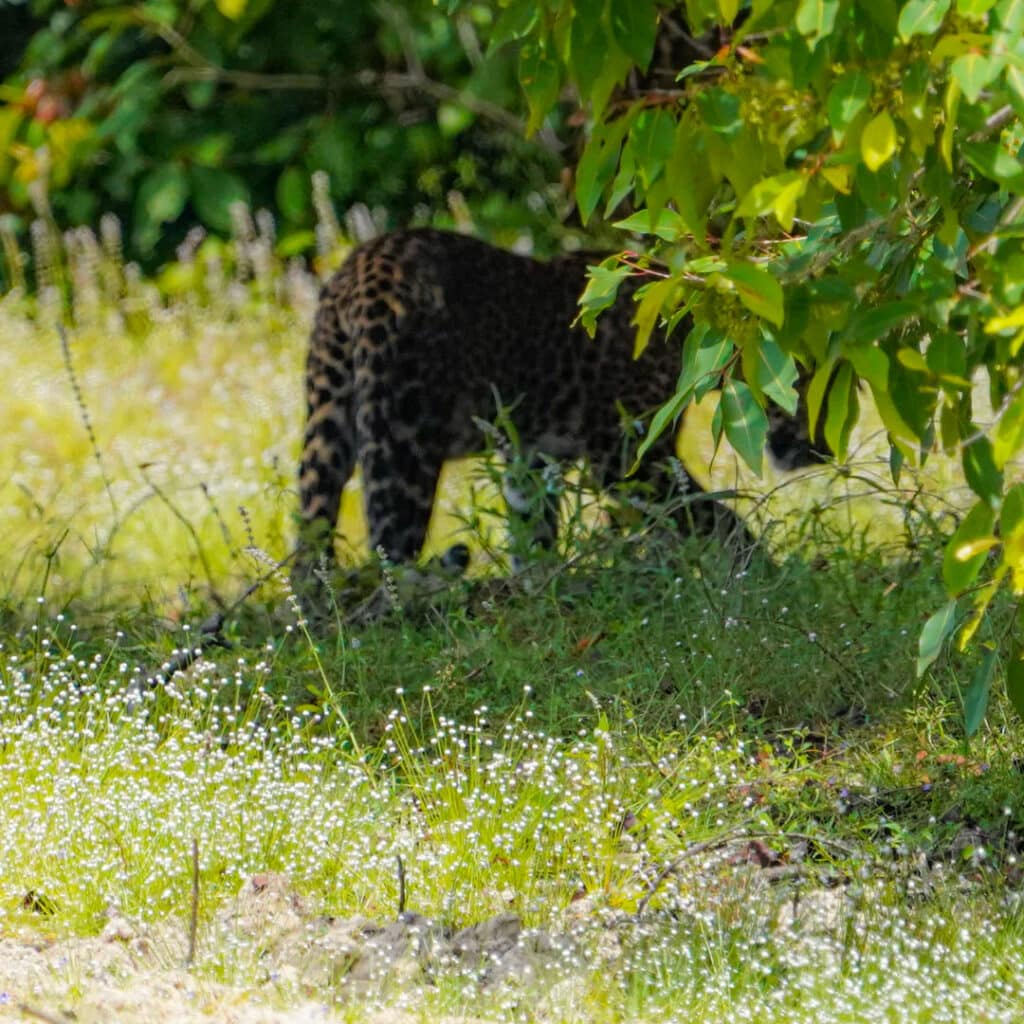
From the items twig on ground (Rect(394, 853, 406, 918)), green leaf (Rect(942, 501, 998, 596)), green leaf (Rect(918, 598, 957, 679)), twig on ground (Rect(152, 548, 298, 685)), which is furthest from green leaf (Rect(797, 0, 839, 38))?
twig on ground (Rect(152, 548, 298, 685))

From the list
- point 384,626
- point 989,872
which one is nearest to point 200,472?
point 384,626

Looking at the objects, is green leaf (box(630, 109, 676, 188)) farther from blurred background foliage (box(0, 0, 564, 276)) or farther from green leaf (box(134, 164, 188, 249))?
green leaf (box(134, 164, 188, 249))

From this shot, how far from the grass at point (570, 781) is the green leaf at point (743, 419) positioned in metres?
0.97

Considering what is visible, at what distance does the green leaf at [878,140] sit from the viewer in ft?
7.34

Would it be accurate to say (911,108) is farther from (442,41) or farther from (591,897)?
(442,41)

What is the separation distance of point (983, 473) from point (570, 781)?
177cm

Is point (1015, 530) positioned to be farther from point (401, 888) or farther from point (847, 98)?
point (401, 888)

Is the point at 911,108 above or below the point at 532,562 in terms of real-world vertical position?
above

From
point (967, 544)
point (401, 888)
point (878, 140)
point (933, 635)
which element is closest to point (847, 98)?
point (878, 140)

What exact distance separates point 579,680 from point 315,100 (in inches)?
249

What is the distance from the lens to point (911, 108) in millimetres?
2301

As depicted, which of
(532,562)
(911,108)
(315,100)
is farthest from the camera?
(315,100)

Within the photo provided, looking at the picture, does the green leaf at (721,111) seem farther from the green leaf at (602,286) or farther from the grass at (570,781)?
the grass at (570,781)

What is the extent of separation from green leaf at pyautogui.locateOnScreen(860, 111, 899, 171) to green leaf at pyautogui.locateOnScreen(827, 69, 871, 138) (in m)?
0.03
